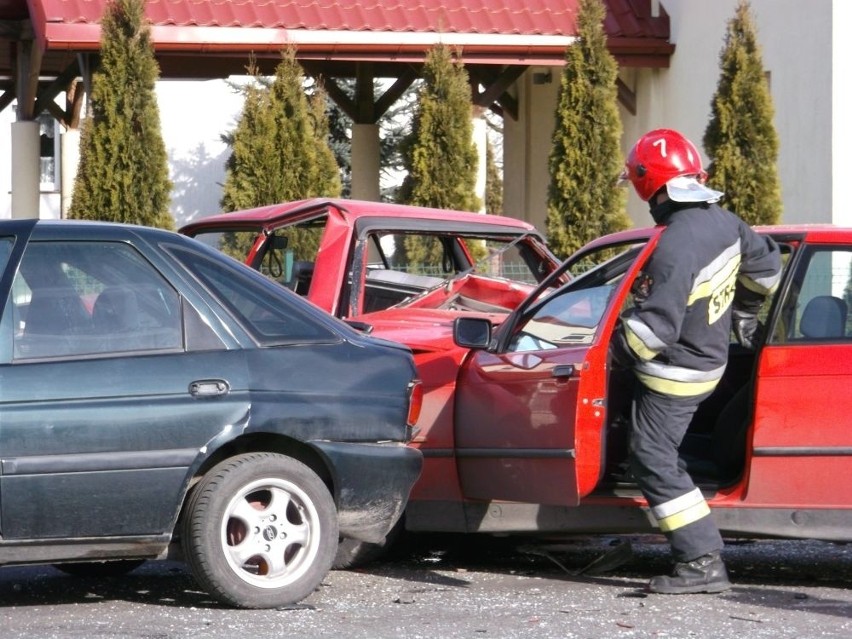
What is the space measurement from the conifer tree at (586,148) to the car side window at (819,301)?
1001cm

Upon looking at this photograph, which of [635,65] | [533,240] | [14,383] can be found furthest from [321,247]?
[635,65]

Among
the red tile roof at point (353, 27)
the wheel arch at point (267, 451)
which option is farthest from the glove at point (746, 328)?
the red tile roof at point (353, 27)

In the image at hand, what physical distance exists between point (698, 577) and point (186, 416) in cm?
224

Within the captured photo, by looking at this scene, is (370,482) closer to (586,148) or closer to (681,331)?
(681,331)

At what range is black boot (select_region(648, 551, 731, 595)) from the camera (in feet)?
21.2

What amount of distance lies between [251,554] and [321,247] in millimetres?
2439

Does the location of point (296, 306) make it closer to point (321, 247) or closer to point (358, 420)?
point (358, 420)

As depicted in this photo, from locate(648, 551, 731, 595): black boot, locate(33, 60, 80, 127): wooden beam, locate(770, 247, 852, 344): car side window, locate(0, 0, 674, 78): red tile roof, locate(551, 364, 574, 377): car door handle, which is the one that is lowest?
locate(648, 551, 731, 595): black boot

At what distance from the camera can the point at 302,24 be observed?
1758 cm

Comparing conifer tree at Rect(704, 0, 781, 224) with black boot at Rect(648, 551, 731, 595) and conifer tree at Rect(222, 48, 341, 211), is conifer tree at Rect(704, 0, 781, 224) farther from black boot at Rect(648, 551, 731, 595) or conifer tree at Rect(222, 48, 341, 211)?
black boot at Rect(648, 551, 731, 595)

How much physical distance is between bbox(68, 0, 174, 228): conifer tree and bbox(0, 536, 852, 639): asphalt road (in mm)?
9150

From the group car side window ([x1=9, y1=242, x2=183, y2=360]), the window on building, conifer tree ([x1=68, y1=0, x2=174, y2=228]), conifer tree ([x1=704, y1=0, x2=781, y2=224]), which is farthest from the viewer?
the window on building

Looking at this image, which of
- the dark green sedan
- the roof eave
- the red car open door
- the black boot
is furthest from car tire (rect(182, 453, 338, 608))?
the roof eave

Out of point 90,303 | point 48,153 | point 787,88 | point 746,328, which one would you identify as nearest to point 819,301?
point 746,328
